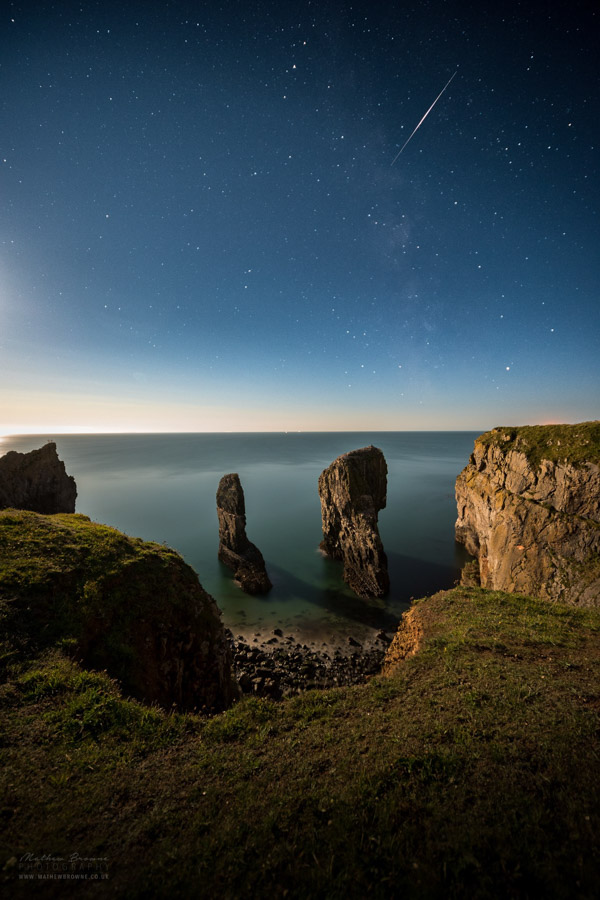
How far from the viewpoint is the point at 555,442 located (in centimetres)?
2459

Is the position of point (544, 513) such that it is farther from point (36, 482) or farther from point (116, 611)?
point (36, 482)

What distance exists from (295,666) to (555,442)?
26741 millimetres

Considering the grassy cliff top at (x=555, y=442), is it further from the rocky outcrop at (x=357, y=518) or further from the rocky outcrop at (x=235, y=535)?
the rocky outcrop at (x=235, y=535)

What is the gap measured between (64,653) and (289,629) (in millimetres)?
20798

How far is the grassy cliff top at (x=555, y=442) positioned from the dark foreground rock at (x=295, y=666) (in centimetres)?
1996

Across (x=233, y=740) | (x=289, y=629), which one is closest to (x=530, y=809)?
(x=233, y=740)

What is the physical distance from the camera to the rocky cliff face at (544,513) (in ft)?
66.2

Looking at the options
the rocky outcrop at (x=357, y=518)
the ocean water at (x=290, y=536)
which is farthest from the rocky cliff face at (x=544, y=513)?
the ocean water at (x=290, y=536)

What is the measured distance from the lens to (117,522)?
59.5 meters

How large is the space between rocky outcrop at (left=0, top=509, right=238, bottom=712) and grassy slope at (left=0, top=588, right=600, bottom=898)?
153 cm

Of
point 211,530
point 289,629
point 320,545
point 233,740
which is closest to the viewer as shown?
point 233,740

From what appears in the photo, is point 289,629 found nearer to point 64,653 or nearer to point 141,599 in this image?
point 141,599

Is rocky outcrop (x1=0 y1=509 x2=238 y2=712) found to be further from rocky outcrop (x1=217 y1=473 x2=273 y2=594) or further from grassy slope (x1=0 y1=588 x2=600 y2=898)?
rocky outcrop (x1=217 y1=473 x2=273 y2=594)

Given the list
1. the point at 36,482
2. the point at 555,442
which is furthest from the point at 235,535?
the point at 555,442
